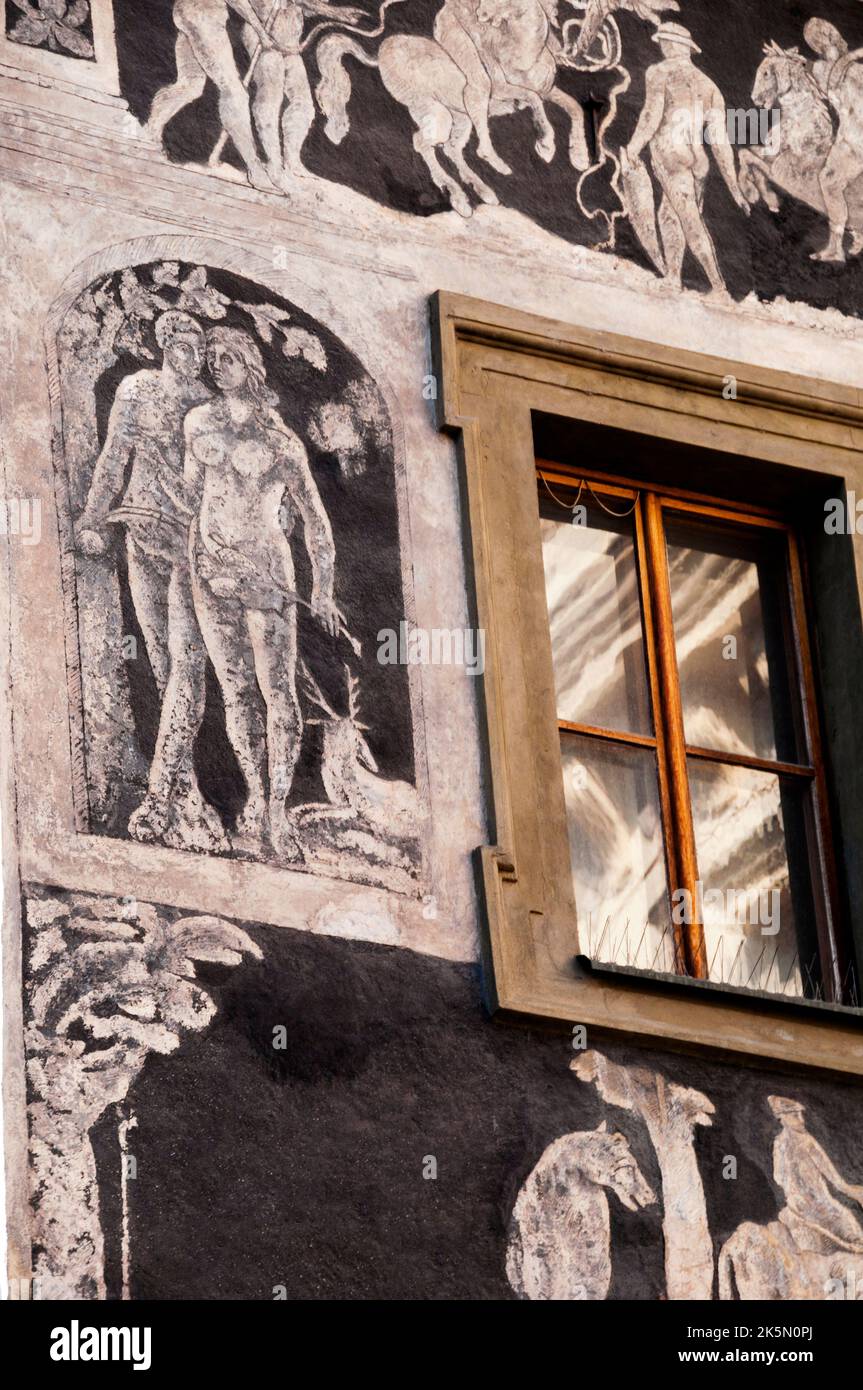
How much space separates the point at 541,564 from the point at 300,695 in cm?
81

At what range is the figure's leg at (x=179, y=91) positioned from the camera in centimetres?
830

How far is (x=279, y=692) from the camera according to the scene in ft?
25.6

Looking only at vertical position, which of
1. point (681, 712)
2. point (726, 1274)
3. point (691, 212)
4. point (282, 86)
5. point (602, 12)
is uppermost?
point (602, 12)

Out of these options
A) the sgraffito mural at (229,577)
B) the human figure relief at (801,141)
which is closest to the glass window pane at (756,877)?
the sgraffito mural at (229,577)

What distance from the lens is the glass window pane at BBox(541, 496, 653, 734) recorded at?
8484 mm

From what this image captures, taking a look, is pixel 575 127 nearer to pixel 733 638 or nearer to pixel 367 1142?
pixel 733 638

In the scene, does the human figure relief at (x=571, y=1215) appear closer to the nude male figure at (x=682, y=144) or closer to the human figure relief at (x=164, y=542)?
the human figure relief at (x=164, y=542)

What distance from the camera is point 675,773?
8453 mm

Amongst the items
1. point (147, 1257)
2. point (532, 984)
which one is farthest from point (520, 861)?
point (147, 1257)

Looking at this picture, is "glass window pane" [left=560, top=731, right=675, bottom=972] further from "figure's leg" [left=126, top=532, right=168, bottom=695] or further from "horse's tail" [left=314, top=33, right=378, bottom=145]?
"horse's tail" [left=314, top=33, right=378, bottom=145]

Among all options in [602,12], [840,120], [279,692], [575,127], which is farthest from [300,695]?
[840,120]

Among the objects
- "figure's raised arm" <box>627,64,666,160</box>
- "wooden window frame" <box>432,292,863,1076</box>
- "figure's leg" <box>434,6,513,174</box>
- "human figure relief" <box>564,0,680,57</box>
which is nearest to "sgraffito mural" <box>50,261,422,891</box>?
"wooden window frame" <box>432,292,863,1076</box>

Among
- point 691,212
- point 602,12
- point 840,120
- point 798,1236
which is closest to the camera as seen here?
point 798,1236

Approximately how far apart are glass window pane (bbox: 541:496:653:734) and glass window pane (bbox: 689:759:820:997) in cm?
25
